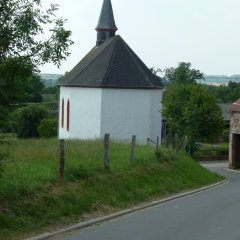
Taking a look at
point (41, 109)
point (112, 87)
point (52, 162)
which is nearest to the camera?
point (52, 162)

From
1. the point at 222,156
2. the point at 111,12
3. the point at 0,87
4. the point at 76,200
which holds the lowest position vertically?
the point at 222,156

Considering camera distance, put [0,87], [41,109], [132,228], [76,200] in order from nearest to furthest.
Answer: [0,87], [132,228], [76,200], [41,109]

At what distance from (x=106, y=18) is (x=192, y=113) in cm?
1154

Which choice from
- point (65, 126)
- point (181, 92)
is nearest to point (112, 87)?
point (65, 126)

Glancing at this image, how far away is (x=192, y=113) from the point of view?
50.2 meters

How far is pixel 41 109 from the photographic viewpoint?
64.1m

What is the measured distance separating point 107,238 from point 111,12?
144ft

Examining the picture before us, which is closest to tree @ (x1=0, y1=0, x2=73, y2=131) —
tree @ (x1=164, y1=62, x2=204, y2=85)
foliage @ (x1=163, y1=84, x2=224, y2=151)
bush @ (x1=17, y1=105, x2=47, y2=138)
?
foliage @ (x1=163, y1=84, x2=224, y2=151)

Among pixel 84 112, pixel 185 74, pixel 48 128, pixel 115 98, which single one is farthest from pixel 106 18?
pixel 185 74

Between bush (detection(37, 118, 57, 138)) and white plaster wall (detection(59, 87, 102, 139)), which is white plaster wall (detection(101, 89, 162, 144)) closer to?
white plaster wall (detection(59, 87, 102, 139))

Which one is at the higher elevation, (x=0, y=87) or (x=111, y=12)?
(x=111, y=12)

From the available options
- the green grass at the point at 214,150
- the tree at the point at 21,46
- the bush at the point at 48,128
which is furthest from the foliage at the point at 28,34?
the green grass at the point at 214,150

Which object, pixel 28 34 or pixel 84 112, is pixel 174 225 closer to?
pixel 28 34

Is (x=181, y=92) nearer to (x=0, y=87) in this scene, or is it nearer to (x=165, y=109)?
(x=165, y=109)
